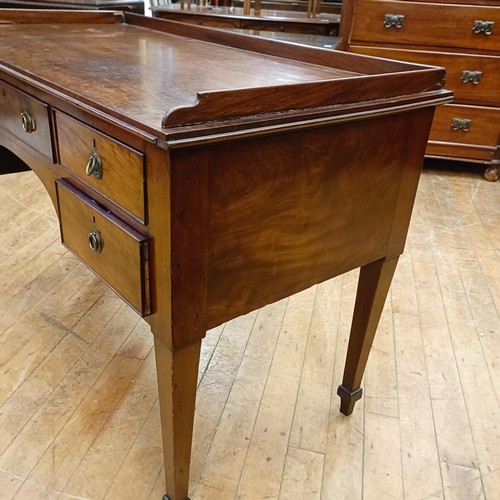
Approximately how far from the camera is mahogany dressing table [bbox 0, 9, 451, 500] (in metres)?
0.72

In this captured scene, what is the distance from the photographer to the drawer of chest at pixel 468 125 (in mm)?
2883

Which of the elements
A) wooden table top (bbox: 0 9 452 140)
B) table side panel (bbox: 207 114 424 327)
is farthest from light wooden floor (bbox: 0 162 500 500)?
wooden table top (bbox: 0 9 452 140)

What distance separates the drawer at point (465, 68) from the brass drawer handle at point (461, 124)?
0.36 ft

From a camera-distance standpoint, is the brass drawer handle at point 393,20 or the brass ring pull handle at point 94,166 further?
the brass drawer handle at point 393,20

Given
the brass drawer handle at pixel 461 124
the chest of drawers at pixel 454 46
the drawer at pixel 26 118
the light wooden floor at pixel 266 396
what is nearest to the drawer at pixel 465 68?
the chest of drawers at pixel 454 46

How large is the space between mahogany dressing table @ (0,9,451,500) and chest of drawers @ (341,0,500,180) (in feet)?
5.98

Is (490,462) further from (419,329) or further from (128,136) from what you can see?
(128,136)

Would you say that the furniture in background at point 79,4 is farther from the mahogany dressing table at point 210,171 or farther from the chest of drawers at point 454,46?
the chest of drawers at point 454,46

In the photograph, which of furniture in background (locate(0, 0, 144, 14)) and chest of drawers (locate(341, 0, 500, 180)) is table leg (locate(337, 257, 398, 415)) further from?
chest of drawers (locate(341, 0, 500, 180))

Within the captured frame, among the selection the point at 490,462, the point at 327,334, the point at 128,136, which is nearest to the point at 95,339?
the point at 327,334

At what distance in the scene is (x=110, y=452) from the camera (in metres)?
1.23

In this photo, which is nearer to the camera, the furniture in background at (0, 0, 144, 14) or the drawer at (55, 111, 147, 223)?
the drawer at (55, 111, 147, 223)

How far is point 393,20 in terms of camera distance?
8.96 feet

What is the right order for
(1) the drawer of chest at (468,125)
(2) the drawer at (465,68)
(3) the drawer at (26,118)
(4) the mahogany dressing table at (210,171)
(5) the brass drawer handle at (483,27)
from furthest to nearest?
(1) the drawer of chest at (468,125), (2) the drawer at (465,68), (5) the brass drawer handle at (483,27), (3) the drawer at (26,118), (4) the mahogany dressing table at (210,171)
